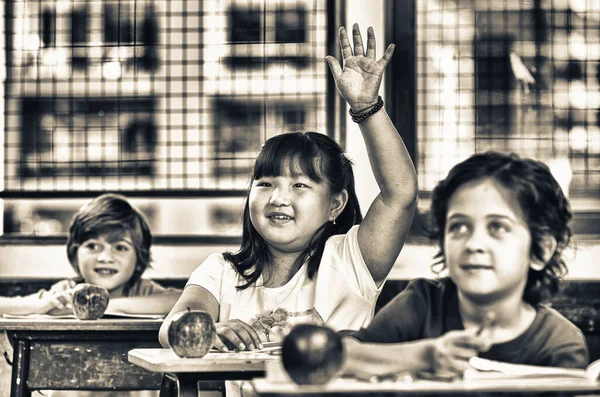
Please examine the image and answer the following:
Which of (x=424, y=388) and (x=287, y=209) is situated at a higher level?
(x=287, y=209)

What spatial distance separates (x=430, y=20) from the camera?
4.23 metres

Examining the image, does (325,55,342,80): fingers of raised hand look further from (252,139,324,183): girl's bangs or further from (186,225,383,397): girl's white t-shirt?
(186,225,383,397): girl's white t-shirt

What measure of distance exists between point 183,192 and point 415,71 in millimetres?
1139

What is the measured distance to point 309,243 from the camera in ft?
8.81

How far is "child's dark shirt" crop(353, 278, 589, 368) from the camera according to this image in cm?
176

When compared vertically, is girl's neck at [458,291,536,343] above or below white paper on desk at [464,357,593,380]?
above

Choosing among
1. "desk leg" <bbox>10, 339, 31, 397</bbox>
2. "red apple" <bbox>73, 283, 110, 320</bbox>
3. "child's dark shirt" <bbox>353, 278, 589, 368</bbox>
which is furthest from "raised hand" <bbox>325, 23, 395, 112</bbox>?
"desk leg" <bbox>10, 339, 31, 397</bbox>

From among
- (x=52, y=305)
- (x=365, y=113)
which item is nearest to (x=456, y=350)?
(x=365, y=113)

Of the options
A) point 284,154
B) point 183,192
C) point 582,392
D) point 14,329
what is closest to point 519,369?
point 582,392

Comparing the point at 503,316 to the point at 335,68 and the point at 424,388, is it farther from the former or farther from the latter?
the point at 335,68

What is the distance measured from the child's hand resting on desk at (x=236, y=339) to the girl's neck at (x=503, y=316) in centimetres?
55

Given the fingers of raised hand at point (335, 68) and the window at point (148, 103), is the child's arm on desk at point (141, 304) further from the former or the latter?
the fingers of raised hand at point (335, 68)

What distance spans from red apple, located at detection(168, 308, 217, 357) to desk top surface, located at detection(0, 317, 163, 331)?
814 mm

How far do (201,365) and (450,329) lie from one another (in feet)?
1.58
